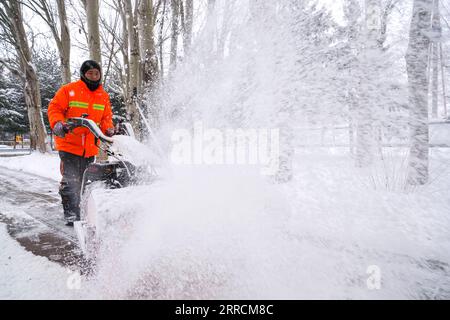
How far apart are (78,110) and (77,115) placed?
0.06 m

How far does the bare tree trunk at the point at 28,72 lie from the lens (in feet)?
41.7

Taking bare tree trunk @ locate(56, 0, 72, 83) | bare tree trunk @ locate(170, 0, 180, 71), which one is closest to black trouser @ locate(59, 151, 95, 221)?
bare tree trunk @ locate(170, 0, 180, 71)

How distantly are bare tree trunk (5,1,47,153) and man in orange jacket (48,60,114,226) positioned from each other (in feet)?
40.7

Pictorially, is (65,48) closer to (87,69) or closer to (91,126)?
(87,69)

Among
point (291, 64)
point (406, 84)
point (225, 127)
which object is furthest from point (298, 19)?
point (406, 84)

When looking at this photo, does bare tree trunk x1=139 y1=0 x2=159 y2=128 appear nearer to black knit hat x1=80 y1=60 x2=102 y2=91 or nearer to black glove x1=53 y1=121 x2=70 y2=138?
black knit hat x1=80 y1=60 x2=102 y2=91

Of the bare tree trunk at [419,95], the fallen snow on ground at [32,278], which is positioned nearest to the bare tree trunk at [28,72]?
the fallen snow on ground at [32,278]

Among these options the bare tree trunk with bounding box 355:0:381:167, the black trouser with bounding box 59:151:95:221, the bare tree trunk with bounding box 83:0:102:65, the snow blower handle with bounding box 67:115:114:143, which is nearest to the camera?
the snow blower handle with bounding box 67:115:114:143

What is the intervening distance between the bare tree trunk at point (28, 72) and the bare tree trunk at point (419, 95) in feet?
47.8

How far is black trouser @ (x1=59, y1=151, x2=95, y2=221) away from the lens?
3.38 meters

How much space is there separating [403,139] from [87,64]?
521 cm
